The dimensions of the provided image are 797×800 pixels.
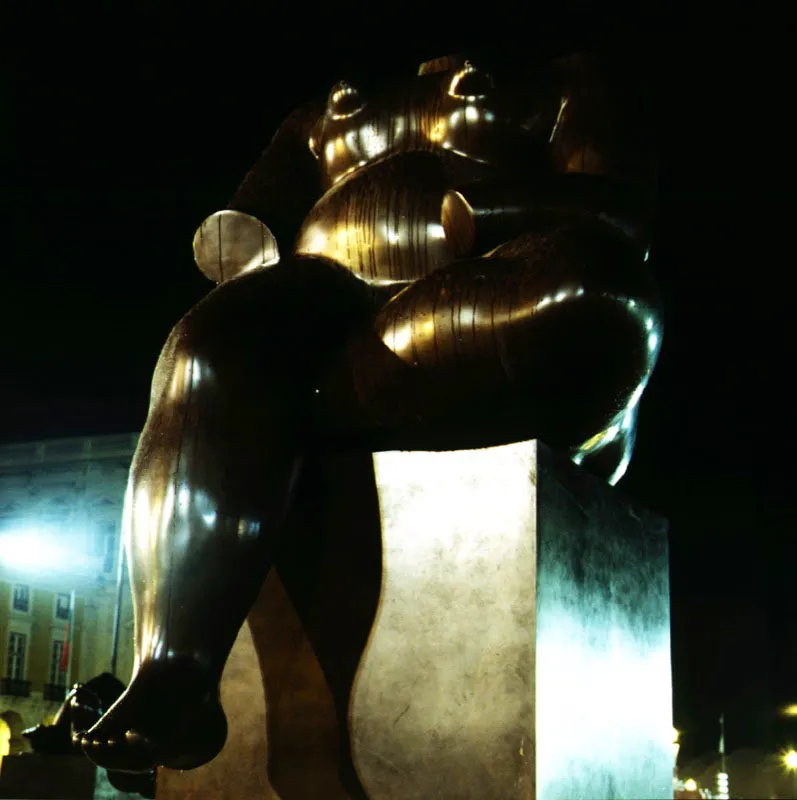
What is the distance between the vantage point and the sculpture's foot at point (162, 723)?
1.95 metres

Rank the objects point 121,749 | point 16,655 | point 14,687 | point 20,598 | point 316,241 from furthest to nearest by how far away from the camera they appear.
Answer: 1. point 20,598
2. point 16,655
3. point 14,687
4. point 316,241
5. point 121,749

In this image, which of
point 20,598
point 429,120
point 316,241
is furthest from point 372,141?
point 20,598

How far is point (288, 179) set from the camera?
11.5 ft

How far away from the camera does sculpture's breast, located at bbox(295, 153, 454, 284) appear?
113 inches

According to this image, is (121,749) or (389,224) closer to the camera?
(121,749)

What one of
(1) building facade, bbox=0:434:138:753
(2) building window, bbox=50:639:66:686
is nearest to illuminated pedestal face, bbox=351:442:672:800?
(1) building facade, bbox=0:434:138:753

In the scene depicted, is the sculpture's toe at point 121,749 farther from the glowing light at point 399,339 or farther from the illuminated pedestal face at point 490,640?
the glowing light at point 399,339

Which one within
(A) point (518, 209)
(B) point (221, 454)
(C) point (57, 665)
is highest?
(A) point (518, 209)

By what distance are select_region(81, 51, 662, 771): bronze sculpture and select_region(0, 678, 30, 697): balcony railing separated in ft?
→ 121

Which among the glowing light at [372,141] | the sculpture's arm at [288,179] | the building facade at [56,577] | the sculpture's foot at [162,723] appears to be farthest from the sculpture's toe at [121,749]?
the building facade at [56,577]

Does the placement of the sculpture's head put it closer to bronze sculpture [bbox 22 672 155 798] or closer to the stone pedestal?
the stone pedestal

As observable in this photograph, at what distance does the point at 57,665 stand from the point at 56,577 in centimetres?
349

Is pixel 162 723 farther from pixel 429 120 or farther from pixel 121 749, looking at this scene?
pixel 429 120

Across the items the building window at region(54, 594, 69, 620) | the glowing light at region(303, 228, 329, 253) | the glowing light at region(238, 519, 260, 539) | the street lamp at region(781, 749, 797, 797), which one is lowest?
the street lamp at region(781, 749, 797, 797)
